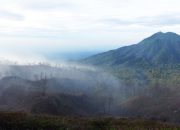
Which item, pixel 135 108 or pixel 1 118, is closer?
pixel 1 118

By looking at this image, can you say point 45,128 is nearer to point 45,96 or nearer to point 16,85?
point 45,96

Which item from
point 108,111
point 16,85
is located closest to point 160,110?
point 108,111

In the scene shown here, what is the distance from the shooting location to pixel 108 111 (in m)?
152

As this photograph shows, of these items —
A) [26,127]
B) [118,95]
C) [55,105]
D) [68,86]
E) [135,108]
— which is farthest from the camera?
[68,86]

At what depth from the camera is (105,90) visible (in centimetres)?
18850

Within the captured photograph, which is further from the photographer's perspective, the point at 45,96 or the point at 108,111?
the point at 108,111

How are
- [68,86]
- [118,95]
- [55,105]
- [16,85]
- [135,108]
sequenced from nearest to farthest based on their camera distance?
1. [55,105]
2. [135,108]
3. [16,85]
4. [118,95]
5. [68,86]

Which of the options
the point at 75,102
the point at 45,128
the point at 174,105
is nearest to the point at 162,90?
the point at 174,105

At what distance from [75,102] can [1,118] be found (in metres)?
108

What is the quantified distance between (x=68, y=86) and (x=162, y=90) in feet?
163

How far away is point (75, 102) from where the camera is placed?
150375mm

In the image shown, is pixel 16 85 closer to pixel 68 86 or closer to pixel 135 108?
pixel 68 86

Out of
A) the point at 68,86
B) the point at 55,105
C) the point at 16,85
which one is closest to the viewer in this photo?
the point at 55,105

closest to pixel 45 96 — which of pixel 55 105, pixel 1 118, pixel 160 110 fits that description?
pixel 55 105
